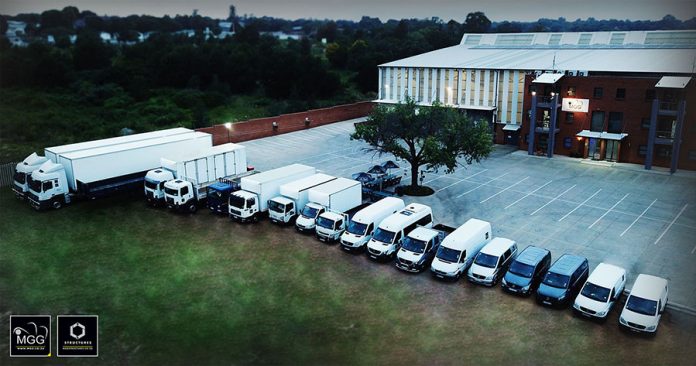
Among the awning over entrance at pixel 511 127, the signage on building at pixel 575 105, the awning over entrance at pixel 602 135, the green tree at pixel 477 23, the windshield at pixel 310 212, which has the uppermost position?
the green tree at pixel 477 23

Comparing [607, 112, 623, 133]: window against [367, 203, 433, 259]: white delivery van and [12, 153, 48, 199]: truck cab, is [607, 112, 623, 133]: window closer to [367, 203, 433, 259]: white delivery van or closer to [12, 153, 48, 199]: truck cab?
[367, 203, 433, 259]: white delivery van

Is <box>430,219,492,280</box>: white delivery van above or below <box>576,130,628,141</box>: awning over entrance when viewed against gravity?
below

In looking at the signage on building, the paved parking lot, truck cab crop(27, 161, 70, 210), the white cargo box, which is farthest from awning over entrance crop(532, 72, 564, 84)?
truck cab crop(27, 161, 70, 210)

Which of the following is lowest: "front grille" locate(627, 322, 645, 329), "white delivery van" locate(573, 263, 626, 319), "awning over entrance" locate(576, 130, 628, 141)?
"front grille" locate(627, 322, 645, 329)

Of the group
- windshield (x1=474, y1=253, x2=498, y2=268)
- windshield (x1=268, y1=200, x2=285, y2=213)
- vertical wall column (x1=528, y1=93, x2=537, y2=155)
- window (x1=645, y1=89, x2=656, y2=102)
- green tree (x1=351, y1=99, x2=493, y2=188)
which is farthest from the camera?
vertical wall column (x1=528, y1=93, x2=537, y2=155)

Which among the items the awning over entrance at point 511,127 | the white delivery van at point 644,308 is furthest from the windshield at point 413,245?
the awning over entrance at point 511,127

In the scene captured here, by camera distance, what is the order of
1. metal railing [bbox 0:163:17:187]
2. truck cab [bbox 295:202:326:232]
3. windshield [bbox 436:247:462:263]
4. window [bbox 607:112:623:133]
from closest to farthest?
windshield [bbox 436:247:462:263] < truck cab [bbox 295:202:326:232] < metal railing [bbox 0:163:17:187] < window [bbox 607:112:623:133]

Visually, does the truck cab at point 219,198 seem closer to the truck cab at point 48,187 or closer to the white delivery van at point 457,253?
the truck cab at point 48,187
